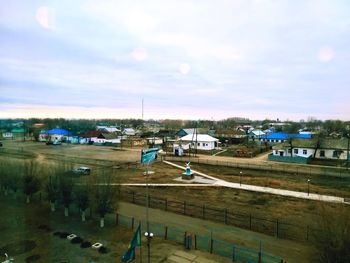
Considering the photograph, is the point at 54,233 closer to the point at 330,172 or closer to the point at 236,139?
the point at 330,172

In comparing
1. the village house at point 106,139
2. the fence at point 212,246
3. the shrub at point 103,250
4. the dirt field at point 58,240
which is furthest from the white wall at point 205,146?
the shrub at point 103,250

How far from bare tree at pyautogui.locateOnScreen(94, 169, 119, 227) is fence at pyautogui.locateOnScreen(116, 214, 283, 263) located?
1.70 m

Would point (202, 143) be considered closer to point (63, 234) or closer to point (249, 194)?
point (249, 194)

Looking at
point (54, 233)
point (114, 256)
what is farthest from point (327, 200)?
point (54, 233)

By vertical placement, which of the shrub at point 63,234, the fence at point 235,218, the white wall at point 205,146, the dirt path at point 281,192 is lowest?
the shrub at point 63,234

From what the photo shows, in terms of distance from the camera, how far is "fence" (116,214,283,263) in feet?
46.0

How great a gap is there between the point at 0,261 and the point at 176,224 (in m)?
10.2

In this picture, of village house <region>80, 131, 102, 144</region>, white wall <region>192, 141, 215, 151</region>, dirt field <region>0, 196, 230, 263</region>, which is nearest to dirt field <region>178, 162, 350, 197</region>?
dirt field <region>0, 196, 230, 263</region>

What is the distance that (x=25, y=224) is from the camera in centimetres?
1839

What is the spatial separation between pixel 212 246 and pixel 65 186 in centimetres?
1158

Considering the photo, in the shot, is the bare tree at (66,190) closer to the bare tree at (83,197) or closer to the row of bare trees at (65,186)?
the row of bare trees at (65,186)

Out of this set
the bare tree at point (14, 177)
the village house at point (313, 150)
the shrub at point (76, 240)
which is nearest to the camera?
the shrub at point (76, 240)

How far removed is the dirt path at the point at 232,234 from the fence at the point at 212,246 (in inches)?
23.1

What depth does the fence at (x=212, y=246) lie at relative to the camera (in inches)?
552
